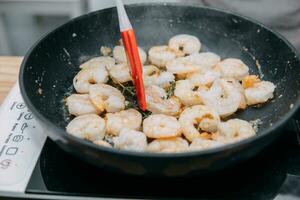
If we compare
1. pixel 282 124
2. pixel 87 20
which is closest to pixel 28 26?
pixel 87 20

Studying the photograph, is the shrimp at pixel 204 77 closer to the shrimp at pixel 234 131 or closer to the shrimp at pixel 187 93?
the shrimp at pixel 187 93

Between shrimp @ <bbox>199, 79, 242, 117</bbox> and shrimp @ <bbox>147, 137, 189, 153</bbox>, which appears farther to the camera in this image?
shrimp @ <bbox>199, 79, 242, 117</bbox>

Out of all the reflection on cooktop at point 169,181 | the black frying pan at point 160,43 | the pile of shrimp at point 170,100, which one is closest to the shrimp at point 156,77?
the pile of shrimp at point 170,100

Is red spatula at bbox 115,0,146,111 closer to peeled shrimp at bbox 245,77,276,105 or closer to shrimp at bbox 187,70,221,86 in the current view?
shrimp at bbox 187,70,221,86

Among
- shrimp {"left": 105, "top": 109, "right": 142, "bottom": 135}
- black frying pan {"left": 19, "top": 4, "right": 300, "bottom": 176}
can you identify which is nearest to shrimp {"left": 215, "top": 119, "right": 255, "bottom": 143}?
black frying pan {"left": 19, "top": 4, "right": 300, "bottom": 176}

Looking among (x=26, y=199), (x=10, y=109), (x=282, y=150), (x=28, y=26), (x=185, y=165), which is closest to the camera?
(x=185, y=165)

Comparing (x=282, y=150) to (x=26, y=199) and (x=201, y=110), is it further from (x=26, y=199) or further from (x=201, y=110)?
(x=26, y=199)
